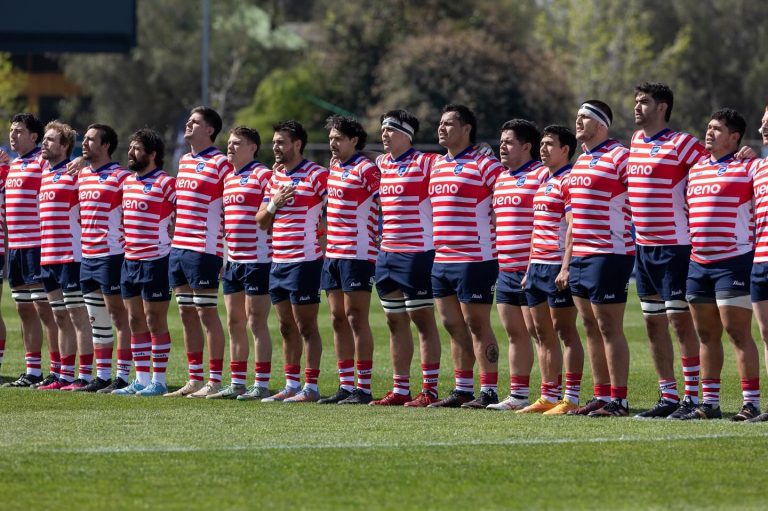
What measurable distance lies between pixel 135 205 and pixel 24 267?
1.76 m

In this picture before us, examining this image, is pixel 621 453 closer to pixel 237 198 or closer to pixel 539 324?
pixel 539 324

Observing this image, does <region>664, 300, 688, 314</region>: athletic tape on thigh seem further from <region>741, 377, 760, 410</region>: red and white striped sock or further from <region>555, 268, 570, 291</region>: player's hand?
<region>555, 268, 570, 291</region>: player's hand

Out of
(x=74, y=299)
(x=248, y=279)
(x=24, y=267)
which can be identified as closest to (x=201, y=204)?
(x=248, y=279)

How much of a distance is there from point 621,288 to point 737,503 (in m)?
4.15

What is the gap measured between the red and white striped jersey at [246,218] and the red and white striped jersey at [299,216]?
17 centimetres

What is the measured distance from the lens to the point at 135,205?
15.3 meters

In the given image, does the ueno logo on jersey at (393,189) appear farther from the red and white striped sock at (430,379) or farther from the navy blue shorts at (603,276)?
the navy blue shorts at (603,276)

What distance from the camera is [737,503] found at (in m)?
8.91

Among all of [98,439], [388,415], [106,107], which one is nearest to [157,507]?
[98,439]

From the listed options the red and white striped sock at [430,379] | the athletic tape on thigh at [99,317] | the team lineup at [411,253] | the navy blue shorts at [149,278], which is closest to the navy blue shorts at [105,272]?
the team lineup at [411,253]

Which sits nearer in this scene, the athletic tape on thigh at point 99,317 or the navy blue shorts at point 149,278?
the navy blue shorts at point 149,278

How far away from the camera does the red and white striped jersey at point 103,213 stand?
15.6 meters

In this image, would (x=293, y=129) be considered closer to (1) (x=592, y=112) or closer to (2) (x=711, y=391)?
(1) (x=592, y=112)

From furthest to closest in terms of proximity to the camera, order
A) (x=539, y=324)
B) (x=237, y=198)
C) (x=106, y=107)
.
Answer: (x=106, y=107) → (x=237, y=198) → (x=539, y=324)
